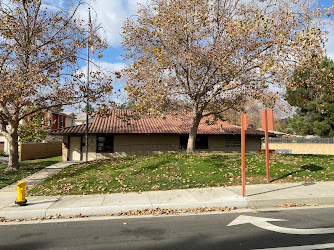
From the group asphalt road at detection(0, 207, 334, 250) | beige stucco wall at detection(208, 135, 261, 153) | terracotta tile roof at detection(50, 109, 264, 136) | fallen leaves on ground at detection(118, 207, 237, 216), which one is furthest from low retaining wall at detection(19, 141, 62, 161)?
fallen leaves on ground at detection(118, 207, 237, 216)

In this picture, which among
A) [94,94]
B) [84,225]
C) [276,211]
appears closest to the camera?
[84,225]

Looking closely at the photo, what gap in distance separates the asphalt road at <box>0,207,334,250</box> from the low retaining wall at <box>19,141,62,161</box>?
65.4 ft

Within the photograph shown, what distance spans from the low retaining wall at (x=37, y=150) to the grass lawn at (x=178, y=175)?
48.7ft

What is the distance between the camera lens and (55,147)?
3038 cm

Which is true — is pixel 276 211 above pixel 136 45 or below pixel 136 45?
below

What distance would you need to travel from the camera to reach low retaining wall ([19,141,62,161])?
2369cm

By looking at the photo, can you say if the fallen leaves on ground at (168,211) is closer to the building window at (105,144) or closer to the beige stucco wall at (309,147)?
the building window at (105,144)

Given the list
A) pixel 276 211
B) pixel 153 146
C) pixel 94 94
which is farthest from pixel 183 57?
→ pixel 153 146

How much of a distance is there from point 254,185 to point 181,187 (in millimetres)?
2621

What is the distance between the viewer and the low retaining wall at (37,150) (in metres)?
23.7

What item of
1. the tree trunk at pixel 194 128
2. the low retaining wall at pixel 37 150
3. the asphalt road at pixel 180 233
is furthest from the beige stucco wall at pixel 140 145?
the asphalt road at pixel 180 233

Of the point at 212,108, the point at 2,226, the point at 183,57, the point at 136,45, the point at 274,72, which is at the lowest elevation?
the point at 2,226

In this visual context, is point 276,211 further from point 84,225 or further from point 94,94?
point 94,94

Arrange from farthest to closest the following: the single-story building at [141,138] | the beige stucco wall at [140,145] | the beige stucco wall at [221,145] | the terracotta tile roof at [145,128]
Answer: the beige stucco wall at [221,145] → the beige stucco wall at [140,145] → the single-story building at [141,138] → the terracotta tile roof at [145,128]
